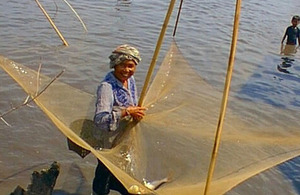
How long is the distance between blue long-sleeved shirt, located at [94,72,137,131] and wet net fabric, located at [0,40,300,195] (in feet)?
0.55

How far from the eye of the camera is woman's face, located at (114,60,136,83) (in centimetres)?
325

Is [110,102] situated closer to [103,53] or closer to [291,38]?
[103,53]

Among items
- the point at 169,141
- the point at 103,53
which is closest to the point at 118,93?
the point at 169,141

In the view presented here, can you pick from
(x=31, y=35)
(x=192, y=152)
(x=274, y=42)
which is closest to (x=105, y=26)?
(x=31, y=35)

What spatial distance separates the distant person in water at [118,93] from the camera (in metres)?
3.21

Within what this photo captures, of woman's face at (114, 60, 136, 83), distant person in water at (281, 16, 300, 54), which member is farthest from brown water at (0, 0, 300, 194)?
woman's face at (114, 60, 136, 83)

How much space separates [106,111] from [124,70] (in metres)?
0.32

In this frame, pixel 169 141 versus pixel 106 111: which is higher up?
pixel 106 111

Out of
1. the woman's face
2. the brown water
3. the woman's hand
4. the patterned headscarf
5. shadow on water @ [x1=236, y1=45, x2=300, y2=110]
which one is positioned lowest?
shadow on water @ [x1=236, y1=45, x2=300, y2=110]

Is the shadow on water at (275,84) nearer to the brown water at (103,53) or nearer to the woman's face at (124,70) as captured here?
the brown water at (103,53)

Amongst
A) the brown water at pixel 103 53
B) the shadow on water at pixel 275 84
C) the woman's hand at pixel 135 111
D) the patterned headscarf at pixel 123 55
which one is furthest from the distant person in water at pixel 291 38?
the patterned headscarf at pixel 123 55

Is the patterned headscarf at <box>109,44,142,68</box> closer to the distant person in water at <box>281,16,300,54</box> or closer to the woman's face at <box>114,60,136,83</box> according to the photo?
the woman's face at <box>114,60,136,83</box>

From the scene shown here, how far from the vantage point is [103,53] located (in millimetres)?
8070

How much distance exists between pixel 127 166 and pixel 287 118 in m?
3.65
